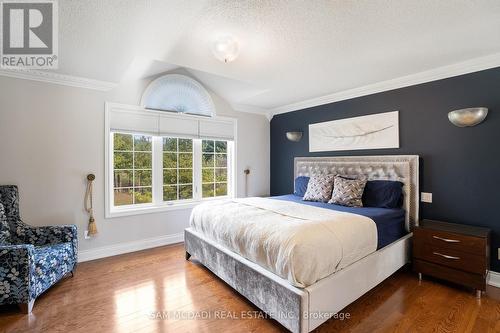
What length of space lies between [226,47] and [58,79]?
2.24 meters

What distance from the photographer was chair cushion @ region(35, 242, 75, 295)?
2.18 metres

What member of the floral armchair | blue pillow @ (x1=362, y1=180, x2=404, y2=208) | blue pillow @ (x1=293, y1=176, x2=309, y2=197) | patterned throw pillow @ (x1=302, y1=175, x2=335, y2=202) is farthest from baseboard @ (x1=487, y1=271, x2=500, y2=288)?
the floral armchair

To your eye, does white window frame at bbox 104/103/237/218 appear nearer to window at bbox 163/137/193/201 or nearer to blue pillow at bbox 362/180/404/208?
window at bbox 163/137/193/201

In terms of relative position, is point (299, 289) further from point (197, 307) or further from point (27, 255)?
point (27, 255)

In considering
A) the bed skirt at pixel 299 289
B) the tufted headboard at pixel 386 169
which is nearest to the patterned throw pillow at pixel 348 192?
the tufted headboard at pixel 386 169

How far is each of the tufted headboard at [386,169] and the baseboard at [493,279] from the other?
796mm

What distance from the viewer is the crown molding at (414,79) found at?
2.54m

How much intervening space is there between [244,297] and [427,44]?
3071 mm

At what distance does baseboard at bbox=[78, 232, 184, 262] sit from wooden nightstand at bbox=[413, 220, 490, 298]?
336 centimetres

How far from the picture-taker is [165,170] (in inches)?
154

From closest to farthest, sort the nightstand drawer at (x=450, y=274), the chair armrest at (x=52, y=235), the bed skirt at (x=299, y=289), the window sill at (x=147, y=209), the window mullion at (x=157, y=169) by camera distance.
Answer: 1. the bed skirt at (x=299, y=289)
2. the nightstand drawer at (x=450, y=274)
3. the chair armrest at (x=52, y=235)
4. the window sill at (x=147, y=209)
5. the window mullion at (x=157, y=169)

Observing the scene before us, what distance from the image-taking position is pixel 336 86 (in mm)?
3553

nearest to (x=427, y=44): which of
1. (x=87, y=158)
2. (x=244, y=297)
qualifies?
(x=244, y=297)

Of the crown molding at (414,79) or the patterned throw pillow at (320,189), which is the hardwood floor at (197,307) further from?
the crown molding at (414,79)
